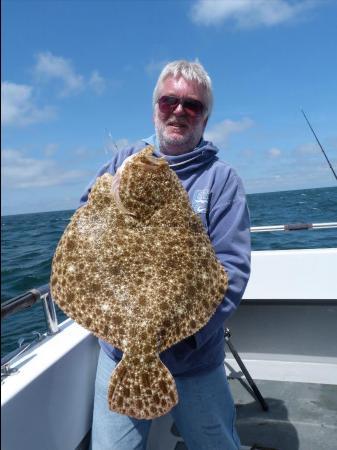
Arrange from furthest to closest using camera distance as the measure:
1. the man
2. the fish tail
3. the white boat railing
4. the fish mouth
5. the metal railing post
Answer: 1. the white boat railing
2. the metal railing post
3. the man
4. the fish mouth
5. the fish tail

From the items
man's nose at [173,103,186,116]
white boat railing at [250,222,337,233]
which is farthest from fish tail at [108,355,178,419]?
white boat railing at [250,222,337,233]

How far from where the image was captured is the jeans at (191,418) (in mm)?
2475

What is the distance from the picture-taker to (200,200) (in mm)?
2412

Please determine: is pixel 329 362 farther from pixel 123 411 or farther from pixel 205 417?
pixel 123 411

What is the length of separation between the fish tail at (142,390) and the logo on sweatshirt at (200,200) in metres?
0.85

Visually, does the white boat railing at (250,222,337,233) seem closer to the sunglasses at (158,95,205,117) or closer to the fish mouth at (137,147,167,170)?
the sunglasses at (158,95,205,117)

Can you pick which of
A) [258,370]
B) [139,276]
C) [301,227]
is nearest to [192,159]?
[139,276]

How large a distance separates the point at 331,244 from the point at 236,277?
7493 mm

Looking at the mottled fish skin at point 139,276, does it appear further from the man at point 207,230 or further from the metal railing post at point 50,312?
the metal railing post at point 50,312

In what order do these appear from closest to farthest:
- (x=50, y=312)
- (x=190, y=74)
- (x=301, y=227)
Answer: (x=190, y=74)
(x=50, y=312)
(x=301, y=227)

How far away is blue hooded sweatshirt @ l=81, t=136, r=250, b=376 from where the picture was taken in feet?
7.35

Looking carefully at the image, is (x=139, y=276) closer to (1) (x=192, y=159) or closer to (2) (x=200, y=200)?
(2) (x=200, y=200)

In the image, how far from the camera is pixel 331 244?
29.7 feet

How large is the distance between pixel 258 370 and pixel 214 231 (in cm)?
284
